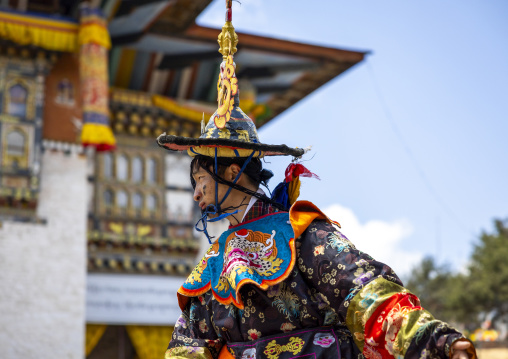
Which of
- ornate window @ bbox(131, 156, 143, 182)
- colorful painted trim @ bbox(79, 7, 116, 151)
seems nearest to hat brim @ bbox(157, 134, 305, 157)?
colorful painted trim @ bbox(79, 7, 116, 151)

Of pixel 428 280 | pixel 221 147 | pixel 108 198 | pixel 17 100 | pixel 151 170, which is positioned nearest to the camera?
pixel 221 147

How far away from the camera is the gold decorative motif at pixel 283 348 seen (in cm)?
276

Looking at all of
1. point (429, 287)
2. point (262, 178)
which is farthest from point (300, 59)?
point (429, 287)

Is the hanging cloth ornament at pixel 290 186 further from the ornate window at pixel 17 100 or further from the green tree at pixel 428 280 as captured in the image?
the green tree at pixel 428 280

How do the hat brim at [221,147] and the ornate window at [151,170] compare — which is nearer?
the hat brim at [221,147]

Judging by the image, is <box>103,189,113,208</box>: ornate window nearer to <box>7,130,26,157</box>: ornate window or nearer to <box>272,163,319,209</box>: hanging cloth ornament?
<box>7,130,26,157</box>: ornate window

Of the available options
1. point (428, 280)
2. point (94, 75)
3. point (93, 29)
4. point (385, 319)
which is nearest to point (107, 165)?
point (94, 75)

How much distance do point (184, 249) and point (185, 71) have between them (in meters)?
3.70

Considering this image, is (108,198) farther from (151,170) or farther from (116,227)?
(151,170)

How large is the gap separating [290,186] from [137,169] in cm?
1150

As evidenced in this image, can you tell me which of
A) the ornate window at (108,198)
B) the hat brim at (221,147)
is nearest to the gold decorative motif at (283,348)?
the hat brim at (221,147)

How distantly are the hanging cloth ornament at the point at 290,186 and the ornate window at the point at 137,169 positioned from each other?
445 inches

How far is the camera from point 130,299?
44.2ft

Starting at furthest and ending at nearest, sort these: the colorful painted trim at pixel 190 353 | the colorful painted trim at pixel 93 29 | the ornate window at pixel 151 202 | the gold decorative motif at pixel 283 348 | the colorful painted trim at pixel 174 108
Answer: the colorful painted trim at pixel 174 108
the ornate window at pixel 151 202
the colorful painted trim at pixel 93 29
the colorful painted trim at pixel 190 353
the gold decorative motif at pixel 283 348
